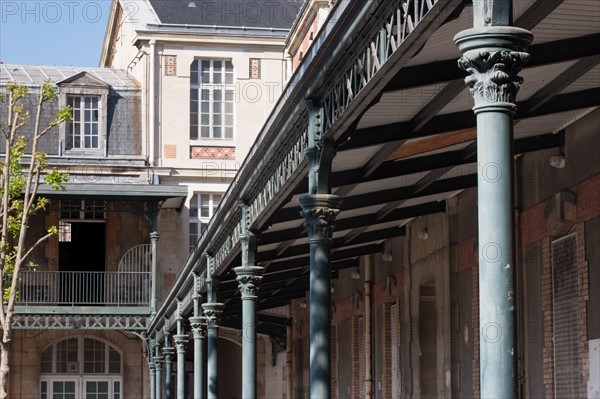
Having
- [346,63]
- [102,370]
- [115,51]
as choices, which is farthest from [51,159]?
[346,63]

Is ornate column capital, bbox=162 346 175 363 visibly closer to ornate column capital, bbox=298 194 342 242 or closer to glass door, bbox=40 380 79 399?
glass door, bbox=40 380 79 399

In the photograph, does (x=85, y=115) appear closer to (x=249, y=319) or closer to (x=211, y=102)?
(x=211, y=102)

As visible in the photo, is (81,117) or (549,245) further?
(81,117)

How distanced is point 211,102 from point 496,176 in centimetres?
3360

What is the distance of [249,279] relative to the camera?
16703 mm

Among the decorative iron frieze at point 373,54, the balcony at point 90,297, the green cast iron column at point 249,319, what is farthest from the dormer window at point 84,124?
the decorative iron frieze at point 373,54

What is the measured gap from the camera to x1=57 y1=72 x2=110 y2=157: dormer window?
129ft

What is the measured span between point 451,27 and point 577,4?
915mm

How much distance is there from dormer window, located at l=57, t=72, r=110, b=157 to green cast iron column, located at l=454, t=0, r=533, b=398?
33.3 m

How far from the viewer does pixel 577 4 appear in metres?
9.26

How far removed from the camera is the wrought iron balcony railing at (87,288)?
36.5 metres

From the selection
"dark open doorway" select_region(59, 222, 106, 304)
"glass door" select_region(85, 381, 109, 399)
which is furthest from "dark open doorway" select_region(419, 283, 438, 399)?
"dark open doorway" select_region(59, 222, 106, 304)

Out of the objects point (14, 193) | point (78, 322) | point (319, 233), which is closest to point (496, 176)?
point (319, 233)

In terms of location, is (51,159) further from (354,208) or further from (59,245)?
(354,208)
